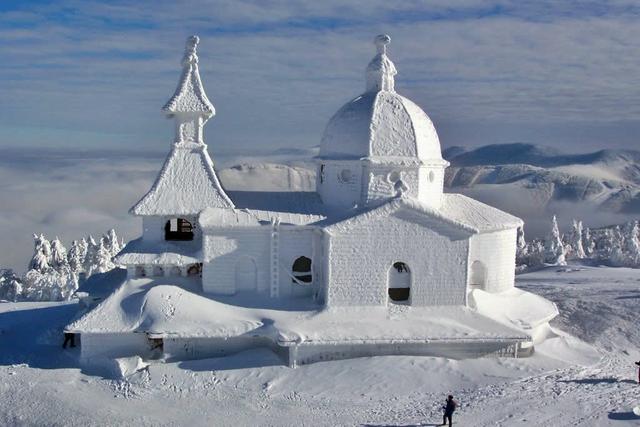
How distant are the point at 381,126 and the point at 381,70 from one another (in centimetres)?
320

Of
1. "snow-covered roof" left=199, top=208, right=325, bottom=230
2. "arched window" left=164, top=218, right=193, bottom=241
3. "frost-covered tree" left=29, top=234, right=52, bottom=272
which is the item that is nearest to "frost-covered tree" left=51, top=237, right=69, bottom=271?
"frost-covered tree" left=29, top=234, right=52, bottom=272

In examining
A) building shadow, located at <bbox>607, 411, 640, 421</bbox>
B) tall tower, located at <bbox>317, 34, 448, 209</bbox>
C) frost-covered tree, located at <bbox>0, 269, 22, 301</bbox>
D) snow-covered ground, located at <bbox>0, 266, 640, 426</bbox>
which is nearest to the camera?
building shadow, located at <bbox>607, 411, 640, 421</bbox>

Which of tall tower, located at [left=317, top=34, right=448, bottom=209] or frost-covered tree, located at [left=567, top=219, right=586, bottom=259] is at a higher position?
tall tower, located at [left=317, top=34, right=448, bottom=209]

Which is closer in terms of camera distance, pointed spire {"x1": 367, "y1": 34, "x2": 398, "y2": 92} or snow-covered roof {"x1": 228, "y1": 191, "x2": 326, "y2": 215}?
snow-covered roof {"x1": 228, "y1": 191, "x2": 326, "y2": 215}

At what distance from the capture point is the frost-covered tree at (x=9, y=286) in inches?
1903

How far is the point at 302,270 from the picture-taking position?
2783cm

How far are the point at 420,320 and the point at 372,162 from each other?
699cm

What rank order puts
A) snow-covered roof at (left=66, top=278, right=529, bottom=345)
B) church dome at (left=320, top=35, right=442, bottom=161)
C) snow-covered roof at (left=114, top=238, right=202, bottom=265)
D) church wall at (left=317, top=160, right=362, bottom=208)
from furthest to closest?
church wall at (left=317, top=160, right=362, bottom=208) < church dome at (left=320, top=35, right=442, bottom=161) < snow-covered roof at (left=114, top=238, right=202, bottom=265) < snow-covered roof at (left=66, top=278, right=529, bottom=345)

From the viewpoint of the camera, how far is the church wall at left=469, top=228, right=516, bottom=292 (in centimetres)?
2814

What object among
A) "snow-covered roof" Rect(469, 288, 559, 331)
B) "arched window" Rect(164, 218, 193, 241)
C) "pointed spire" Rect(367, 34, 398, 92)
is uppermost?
"pointed spire" Rect(367, 34, 398, 92)

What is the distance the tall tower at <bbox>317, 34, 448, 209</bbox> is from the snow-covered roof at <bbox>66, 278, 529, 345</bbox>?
5.41 metres

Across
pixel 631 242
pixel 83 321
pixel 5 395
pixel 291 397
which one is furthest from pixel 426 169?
pixel 631 242

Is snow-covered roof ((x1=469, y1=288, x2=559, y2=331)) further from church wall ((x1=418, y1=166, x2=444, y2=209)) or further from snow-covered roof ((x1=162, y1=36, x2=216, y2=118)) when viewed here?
snow-covered roof ((x1=162, y1=36, x2=216, y2=118))

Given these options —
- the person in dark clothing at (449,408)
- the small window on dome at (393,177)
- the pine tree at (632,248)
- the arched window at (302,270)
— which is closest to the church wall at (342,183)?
the small window on dome at (393,177)
